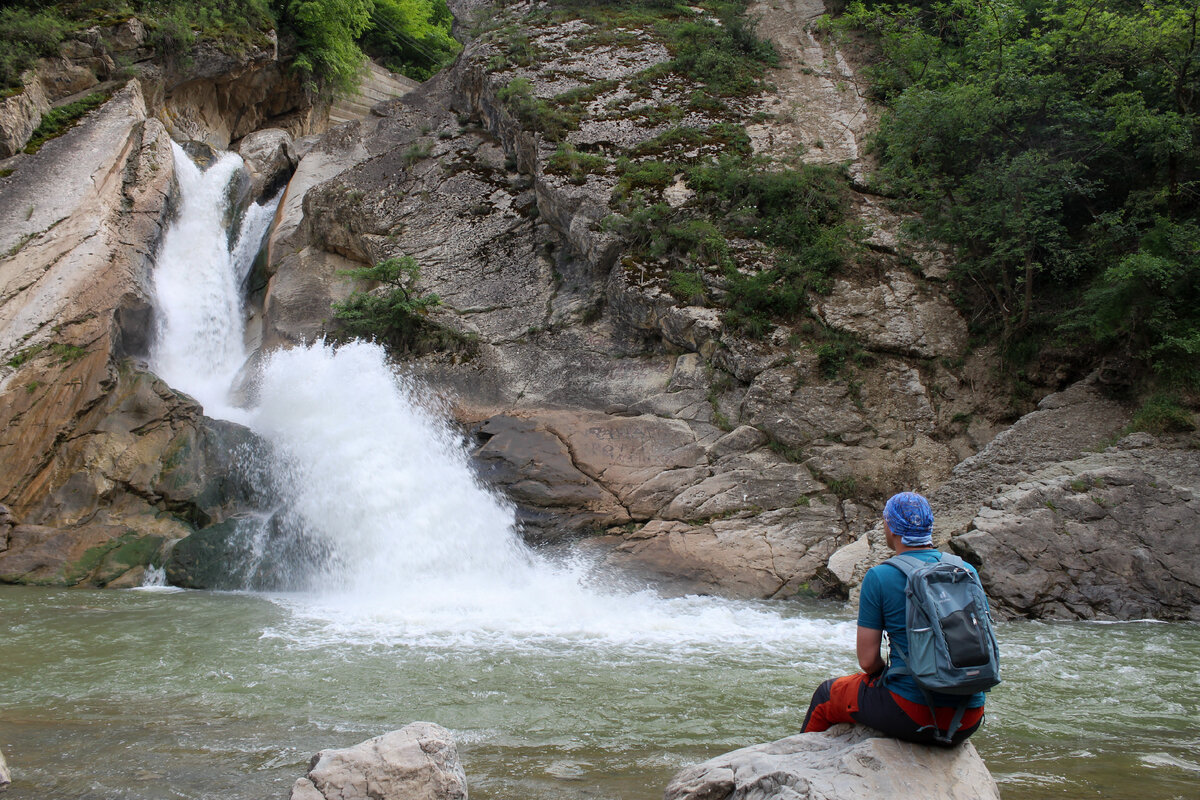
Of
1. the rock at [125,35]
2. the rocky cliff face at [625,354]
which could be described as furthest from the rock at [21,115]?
the rocky cliff face at [625,354]

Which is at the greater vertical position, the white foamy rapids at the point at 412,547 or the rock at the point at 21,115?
the rock at the point at 21,115

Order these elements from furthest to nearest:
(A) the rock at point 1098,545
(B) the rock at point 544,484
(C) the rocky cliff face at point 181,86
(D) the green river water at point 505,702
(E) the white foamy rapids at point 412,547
A: 1. (C) the rocky cliff face at point 181,86
2. (B) the rock at point 544,484
3. (A) the rock at point 1098,545
4. (E) the white foamy rapids at point 412,547
5. (D) the green river water at point 505,702

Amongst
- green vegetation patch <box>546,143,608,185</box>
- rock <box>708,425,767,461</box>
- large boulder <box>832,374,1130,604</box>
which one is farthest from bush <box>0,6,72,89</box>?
large boulder <box>832,374,1130,604</box>

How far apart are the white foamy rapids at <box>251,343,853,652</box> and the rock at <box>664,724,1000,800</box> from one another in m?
4.00

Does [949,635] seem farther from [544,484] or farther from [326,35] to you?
[326,35]

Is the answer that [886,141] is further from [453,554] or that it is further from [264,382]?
[264,382]

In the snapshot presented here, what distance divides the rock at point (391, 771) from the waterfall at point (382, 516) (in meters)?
3.86

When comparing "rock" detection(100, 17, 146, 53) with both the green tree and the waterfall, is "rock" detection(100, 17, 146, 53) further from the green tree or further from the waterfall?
the green tree

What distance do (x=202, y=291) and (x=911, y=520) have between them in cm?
1633

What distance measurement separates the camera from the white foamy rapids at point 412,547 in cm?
773

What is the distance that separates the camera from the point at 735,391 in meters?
12.0

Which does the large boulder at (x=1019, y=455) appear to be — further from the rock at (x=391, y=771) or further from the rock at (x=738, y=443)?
the rock at (x=391, y=771)

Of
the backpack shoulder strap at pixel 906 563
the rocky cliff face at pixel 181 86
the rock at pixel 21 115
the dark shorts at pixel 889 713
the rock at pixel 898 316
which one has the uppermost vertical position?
the rocky cliff face at pixel 181 86

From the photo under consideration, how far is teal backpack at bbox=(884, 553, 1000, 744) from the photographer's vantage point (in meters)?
2.77
